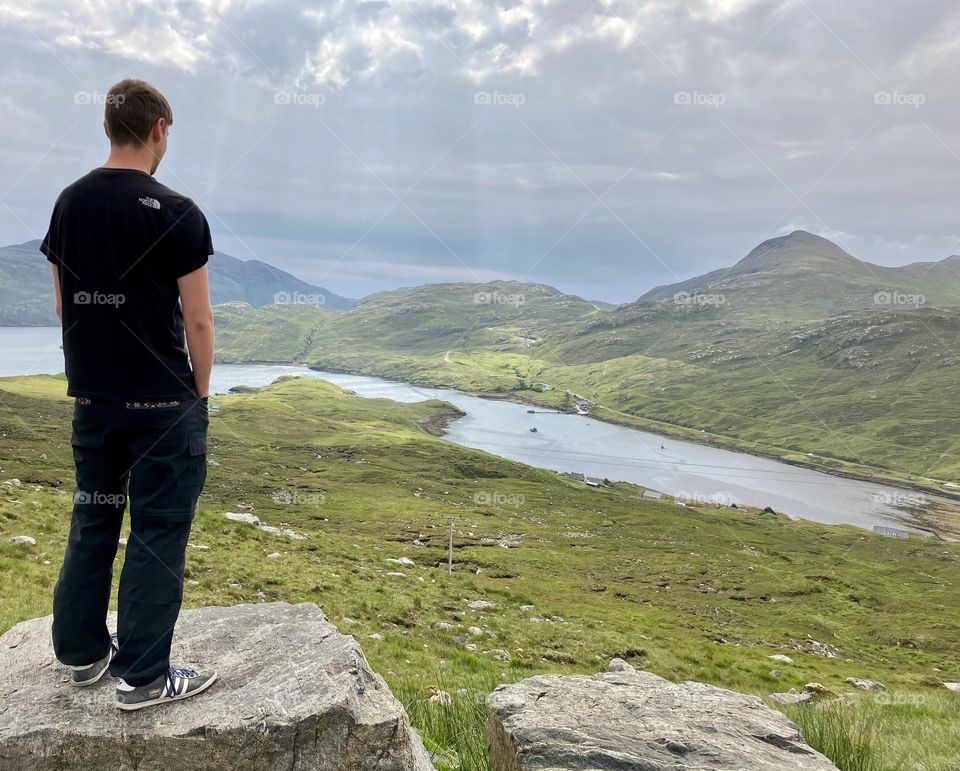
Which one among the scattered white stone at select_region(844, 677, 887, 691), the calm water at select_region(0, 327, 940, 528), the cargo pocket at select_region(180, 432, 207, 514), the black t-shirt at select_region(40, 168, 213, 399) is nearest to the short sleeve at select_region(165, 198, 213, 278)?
the black t-shirt at select_region(40, 168, 213, 399)

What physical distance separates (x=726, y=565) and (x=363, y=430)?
9622cm

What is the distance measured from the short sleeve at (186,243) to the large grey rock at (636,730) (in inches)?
183

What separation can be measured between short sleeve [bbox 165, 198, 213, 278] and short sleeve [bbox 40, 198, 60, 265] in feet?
3.36

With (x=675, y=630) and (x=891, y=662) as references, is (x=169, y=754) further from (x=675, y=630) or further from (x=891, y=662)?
(x=891, y=662)

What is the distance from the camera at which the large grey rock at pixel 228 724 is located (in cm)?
422

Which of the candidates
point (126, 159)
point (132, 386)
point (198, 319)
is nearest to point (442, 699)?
point (132, 386)

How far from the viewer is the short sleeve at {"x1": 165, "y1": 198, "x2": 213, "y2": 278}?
4.67 meters

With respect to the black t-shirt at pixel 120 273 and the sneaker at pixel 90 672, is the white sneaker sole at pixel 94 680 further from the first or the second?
the black t-shirt at pixel 120 273

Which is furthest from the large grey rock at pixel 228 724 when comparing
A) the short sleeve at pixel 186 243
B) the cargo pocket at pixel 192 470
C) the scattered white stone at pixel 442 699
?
the short sleeve at pixel 186 243

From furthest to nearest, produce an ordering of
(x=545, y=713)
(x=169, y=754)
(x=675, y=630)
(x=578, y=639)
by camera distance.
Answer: (x=675, y=630) → (x=578, y=639) → (x=545, y=713) → (x=169, y=754)

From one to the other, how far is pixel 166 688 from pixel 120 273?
3360mm

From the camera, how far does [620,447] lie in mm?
191750

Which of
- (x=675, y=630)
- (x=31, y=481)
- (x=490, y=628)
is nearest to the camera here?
(x=490, y=628)

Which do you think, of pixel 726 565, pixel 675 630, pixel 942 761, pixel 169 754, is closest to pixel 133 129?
pixel 169 754
